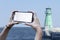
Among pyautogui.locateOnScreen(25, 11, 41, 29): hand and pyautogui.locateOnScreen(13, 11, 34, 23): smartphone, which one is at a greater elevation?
pyautogui.locateOnScreen(13, 11, 34, 23): smartphone

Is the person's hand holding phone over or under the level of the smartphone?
under

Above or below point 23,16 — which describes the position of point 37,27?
below

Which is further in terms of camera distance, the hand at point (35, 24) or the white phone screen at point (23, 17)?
the white phone screen at point (23, 17)

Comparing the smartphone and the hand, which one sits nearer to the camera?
the hand

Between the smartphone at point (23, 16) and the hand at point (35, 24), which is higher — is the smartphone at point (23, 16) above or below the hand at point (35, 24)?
above

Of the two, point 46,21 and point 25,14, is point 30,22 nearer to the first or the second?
point 25,14

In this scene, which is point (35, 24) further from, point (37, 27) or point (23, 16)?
point (23, 16)

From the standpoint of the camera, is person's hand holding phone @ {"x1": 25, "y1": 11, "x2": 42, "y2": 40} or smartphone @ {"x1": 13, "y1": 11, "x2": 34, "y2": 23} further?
smartphone @ {"x1": 13, "y1": 11, "x2": 34, "y2": 23}

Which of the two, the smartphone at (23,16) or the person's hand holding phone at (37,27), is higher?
the smartphone at (23,16)

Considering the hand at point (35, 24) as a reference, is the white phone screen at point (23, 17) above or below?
above

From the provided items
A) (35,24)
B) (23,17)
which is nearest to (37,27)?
(35,24)

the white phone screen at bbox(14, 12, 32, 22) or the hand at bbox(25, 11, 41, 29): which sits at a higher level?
the white phone screen at bbox(14, 12, 32, 22)

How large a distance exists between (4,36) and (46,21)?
72032 mm

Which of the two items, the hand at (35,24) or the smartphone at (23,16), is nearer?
the hand at (35,24)
